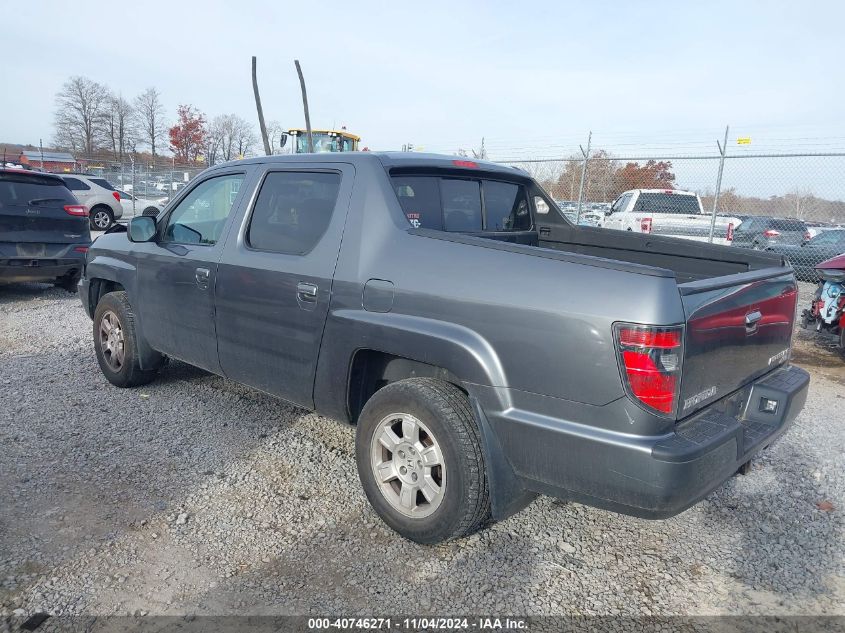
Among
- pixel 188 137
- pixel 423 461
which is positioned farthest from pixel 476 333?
pixel 188 137

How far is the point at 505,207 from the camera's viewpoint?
4.14 m

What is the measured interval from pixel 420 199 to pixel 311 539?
1.85 meters

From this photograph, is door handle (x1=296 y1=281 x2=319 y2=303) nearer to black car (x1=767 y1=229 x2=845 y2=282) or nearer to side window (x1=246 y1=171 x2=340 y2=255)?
side window (x1=246 y1=171 x2=340 y2=255)

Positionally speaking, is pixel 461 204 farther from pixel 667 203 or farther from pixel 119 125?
pixel 119 125

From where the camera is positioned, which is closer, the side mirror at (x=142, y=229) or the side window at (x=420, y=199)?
the side window at (x=420, y=199)

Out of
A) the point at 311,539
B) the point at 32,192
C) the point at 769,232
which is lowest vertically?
the point at 311,539

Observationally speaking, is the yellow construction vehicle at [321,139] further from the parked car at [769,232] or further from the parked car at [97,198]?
the parked car at [769,232]

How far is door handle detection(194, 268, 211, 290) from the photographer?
4039mm

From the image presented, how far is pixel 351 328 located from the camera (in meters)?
3.15

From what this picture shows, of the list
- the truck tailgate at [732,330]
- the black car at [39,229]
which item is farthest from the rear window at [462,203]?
the black car at [39,229]

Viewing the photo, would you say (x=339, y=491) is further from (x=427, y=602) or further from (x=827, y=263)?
(x=827, y=263)

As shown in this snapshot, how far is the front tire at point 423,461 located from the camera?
9.10 feet

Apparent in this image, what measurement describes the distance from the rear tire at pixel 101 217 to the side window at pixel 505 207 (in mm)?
17504

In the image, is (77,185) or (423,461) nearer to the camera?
(423,461)
